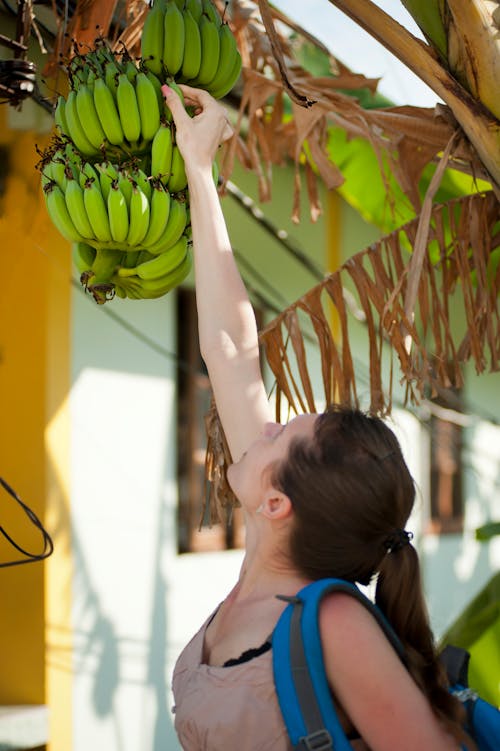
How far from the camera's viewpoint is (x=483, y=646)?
11.1 ft

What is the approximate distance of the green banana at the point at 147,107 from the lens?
182cm

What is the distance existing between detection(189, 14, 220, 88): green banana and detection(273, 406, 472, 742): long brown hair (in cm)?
83

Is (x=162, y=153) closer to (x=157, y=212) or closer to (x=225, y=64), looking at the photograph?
(x=157, y=212)

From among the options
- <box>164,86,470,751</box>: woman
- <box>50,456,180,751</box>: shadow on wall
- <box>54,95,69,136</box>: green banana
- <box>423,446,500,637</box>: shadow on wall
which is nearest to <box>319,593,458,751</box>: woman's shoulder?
<box>164,86,470,751</box>: woman

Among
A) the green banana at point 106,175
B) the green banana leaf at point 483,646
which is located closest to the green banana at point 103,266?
the green banana at point 106,175

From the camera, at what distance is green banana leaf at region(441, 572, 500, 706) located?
3336 mm

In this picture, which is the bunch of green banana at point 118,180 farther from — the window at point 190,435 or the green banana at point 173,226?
the window at point 190,435

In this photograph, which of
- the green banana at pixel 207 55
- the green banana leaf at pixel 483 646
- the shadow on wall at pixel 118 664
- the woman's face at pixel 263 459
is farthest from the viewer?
the shadow on wall at pixel 118 664

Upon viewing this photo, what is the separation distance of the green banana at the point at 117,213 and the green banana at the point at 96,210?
12 millimetres

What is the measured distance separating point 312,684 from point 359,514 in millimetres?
247

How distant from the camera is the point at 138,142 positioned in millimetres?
1894

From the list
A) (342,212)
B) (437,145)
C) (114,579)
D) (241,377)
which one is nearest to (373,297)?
(437,145)

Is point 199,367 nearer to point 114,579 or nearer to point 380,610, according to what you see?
point 114,579

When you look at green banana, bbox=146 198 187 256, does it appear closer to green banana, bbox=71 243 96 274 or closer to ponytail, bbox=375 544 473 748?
green banana, bbox=71 243 96 274
